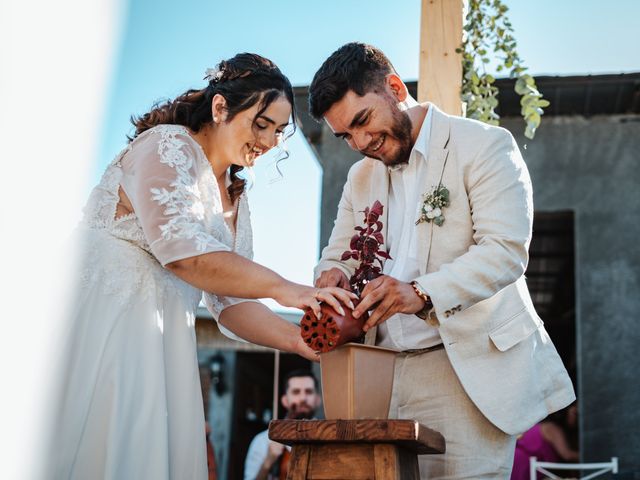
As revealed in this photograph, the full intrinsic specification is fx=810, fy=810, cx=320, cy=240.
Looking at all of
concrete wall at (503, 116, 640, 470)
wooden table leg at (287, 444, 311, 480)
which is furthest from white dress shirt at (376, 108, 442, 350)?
concrete wall at (503, 116, 640, 470)

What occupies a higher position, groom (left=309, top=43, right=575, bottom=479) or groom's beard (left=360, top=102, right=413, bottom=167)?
groom's beard (left=360, top=102, right=413, bottom=167)

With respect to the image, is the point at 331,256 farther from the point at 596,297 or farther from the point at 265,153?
the point at 596,297

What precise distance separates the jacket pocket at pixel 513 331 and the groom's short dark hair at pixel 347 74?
0.86 metres

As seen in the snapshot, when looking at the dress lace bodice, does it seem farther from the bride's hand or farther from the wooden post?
the wooden post

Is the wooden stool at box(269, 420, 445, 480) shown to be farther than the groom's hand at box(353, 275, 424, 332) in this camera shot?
No

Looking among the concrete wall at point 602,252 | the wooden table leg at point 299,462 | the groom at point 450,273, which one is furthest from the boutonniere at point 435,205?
the concrete wall at point 602,252

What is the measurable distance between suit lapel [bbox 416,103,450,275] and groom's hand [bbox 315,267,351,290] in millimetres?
248

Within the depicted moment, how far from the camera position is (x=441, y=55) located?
3.32 metres

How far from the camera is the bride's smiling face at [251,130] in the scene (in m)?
2.72

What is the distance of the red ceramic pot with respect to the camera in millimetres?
2205

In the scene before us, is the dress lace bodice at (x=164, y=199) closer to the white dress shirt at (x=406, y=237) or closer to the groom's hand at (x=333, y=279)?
the groom's hand at (x=333, y=279)

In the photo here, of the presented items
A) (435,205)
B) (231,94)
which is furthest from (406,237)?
(231,94)

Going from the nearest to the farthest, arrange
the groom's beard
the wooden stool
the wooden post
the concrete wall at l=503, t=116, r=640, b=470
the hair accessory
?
the wooden stool < the groom's beard < the hair accessory < the wooden post < the concrete wall at l=503, t=116, r=640, b=470

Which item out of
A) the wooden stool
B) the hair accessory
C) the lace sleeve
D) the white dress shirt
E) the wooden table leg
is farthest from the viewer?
the hair accessory
